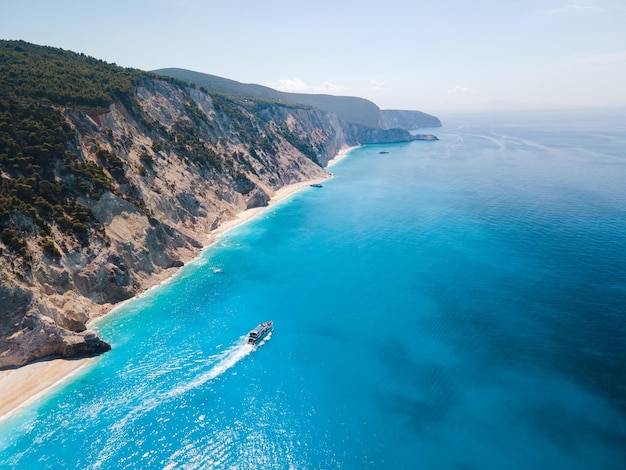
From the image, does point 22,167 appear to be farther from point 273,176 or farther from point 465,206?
point 465,206

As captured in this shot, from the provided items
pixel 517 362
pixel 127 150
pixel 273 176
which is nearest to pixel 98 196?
pixel 127 150

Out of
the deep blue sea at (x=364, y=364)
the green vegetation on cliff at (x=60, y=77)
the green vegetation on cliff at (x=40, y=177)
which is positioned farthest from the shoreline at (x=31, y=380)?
the green vegetation on cliff at (x=60, y=77)

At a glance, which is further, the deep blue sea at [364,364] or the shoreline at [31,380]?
the shoreline at [31,380]

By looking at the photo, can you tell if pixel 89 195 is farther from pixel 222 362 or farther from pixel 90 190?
pixel 222 362

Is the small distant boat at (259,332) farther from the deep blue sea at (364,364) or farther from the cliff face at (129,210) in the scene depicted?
the cliff face at (129,210)

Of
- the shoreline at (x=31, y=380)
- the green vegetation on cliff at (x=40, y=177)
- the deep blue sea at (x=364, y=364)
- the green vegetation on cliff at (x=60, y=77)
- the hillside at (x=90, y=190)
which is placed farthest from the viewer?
the green vegetation on cliff at (x=60, y=77)

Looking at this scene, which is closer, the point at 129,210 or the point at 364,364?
the point at 364,364

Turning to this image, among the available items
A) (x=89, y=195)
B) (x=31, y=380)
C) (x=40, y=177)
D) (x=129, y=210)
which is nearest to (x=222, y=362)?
(x=31, y=380)
